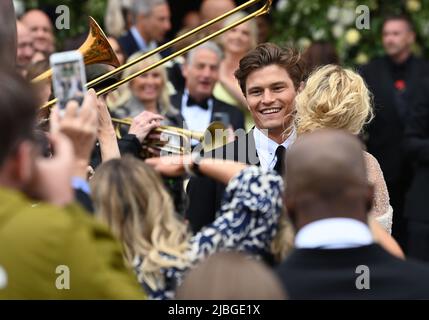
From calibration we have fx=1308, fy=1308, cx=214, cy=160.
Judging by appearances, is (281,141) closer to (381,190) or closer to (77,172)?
(381,190)

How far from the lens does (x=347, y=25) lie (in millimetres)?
10984

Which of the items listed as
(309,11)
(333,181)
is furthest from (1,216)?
(309,11)

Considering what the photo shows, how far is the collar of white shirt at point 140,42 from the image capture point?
985cm

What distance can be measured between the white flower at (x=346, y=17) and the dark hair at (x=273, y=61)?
4508 millimetres

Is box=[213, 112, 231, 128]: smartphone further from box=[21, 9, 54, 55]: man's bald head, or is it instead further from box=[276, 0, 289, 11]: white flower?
box=[276, 0, 289, 11]: white flower

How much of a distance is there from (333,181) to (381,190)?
2012 millimetres

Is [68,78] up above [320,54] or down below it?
below

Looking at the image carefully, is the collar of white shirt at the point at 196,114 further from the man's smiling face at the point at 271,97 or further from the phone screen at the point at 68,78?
the phone screen at the point at 68,78

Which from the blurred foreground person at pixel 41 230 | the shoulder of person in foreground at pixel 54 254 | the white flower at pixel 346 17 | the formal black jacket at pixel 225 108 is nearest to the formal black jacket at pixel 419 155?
the formal black jacket at pixel 225 108

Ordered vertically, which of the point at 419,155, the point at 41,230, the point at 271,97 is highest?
the point at 419,155

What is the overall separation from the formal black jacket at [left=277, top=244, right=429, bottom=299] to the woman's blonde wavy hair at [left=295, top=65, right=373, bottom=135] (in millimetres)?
1864

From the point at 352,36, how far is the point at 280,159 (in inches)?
196

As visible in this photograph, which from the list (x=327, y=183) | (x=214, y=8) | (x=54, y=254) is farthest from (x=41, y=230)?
(x=214, y=8)

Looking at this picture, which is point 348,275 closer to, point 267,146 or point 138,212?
point 138,212
